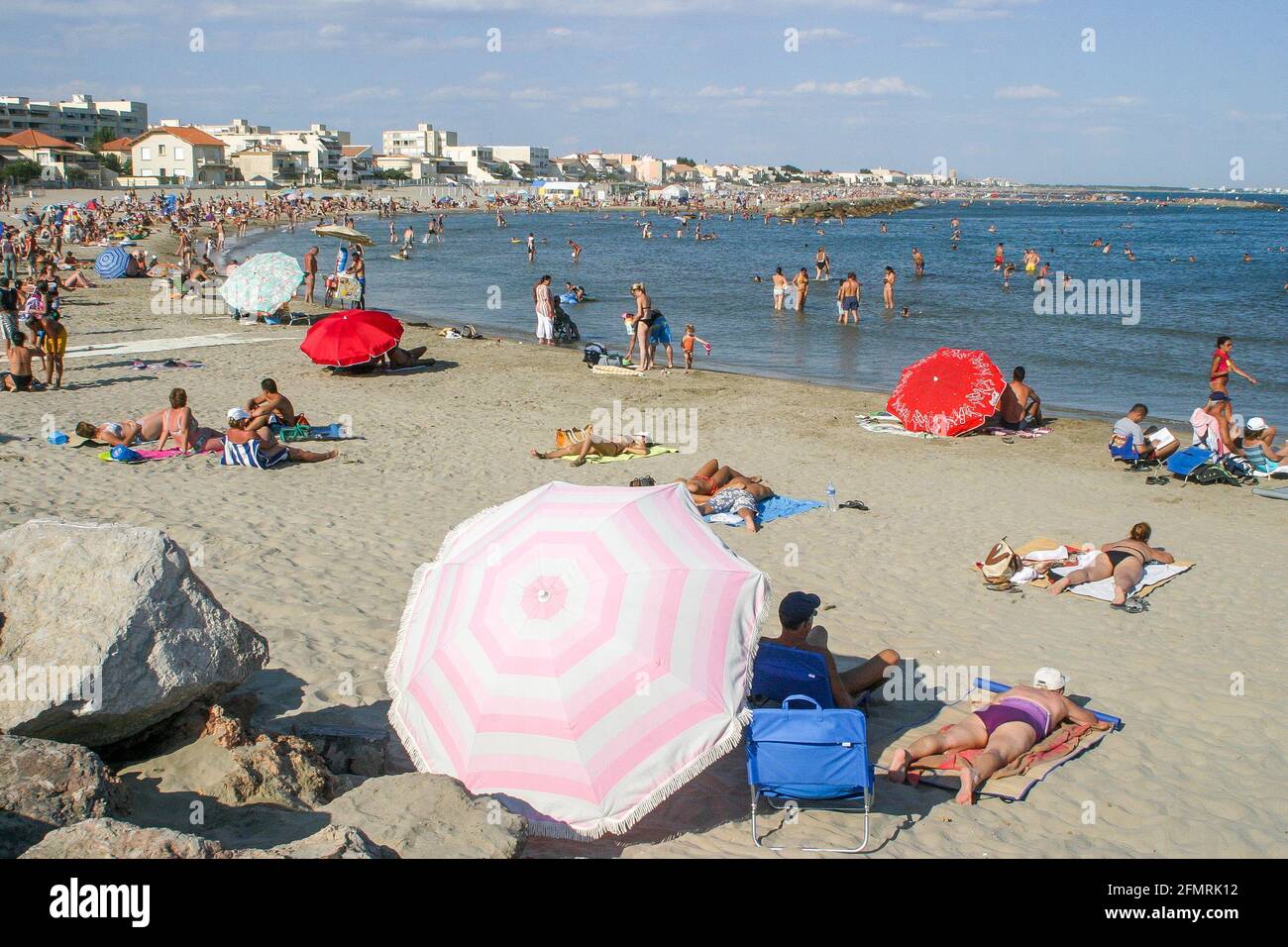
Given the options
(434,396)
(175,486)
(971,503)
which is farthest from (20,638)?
(434,396)

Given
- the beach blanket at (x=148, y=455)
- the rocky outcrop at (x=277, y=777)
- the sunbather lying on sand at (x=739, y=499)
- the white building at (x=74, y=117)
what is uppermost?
the white building at (x=74, y=117)

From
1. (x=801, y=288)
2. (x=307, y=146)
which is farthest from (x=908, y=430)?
(x=307, y=146)

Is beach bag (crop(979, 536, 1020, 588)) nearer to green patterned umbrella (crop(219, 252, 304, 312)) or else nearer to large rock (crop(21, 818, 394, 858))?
large rock (crop(21, 818, 394, 858))

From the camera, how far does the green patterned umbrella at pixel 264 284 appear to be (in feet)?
64.6

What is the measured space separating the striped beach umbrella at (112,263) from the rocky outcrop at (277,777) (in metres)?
26.4

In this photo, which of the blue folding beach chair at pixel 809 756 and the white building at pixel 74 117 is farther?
the white building at pixel 74 117

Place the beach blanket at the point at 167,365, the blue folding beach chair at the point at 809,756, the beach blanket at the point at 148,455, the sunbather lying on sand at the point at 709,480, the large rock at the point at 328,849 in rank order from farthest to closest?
1. the beach blanket at the point at 167,365
2. the beach blanket at the point at 148,455
3. the sunbather lying on sand at the point at 709,480
4. the blue folding beach chair at the point at 809,756
5. the large rock at the point at 328,849

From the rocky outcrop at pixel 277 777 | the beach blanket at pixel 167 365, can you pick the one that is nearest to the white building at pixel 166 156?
the beach blanket at pixel 167 365

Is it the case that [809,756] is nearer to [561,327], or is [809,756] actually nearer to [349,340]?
[349,340]

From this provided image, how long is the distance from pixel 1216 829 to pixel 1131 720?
1050mm

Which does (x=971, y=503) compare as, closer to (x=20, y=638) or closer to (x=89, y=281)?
(x=20, y=638)

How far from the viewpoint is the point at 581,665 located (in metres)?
4.08

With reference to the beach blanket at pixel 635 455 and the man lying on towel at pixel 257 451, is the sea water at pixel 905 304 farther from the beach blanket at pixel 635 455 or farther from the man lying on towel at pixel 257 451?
the man lying on towel at pixel 257 451
